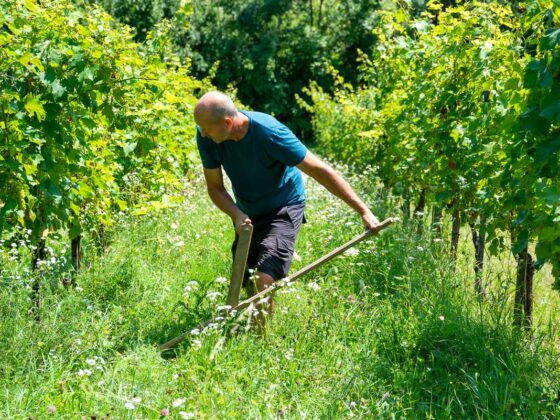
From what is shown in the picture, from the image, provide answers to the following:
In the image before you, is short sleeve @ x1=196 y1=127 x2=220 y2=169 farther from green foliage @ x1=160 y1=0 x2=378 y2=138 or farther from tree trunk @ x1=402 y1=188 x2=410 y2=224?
green foliage @ x1=160 y1=0 x2=378 y2=138

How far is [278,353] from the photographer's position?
4.12 metres

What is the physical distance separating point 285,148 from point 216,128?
42 cm

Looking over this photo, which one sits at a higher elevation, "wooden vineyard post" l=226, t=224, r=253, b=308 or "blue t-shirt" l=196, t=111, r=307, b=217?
"blue t-shirt" l=196, t=111, r=307, b=217

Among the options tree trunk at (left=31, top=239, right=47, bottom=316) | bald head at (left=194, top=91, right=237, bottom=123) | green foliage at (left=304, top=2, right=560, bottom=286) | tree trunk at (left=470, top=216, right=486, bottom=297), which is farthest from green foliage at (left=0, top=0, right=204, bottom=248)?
tree trunk at (left=470, top=216, right=486, bottom=297)

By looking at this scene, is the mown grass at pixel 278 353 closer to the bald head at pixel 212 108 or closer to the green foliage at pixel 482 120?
the green foliage at pixel 482 120

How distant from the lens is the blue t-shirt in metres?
4.37

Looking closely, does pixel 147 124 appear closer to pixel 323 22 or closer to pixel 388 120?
pixel 388 120

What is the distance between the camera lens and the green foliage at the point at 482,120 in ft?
11.6

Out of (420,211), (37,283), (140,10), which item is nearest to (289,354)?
(37,283)

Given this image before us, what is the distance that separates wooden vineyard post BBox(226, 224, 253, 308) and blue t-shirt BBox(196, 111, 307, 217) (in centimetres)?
54

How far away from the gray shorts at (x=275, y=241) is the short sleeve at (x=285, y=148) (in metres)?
0.41

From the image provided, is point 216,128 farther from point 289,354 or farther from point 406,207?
point 406,207

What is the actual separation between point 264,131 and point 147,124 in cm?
188

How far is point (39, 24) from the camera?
4.24 meters
